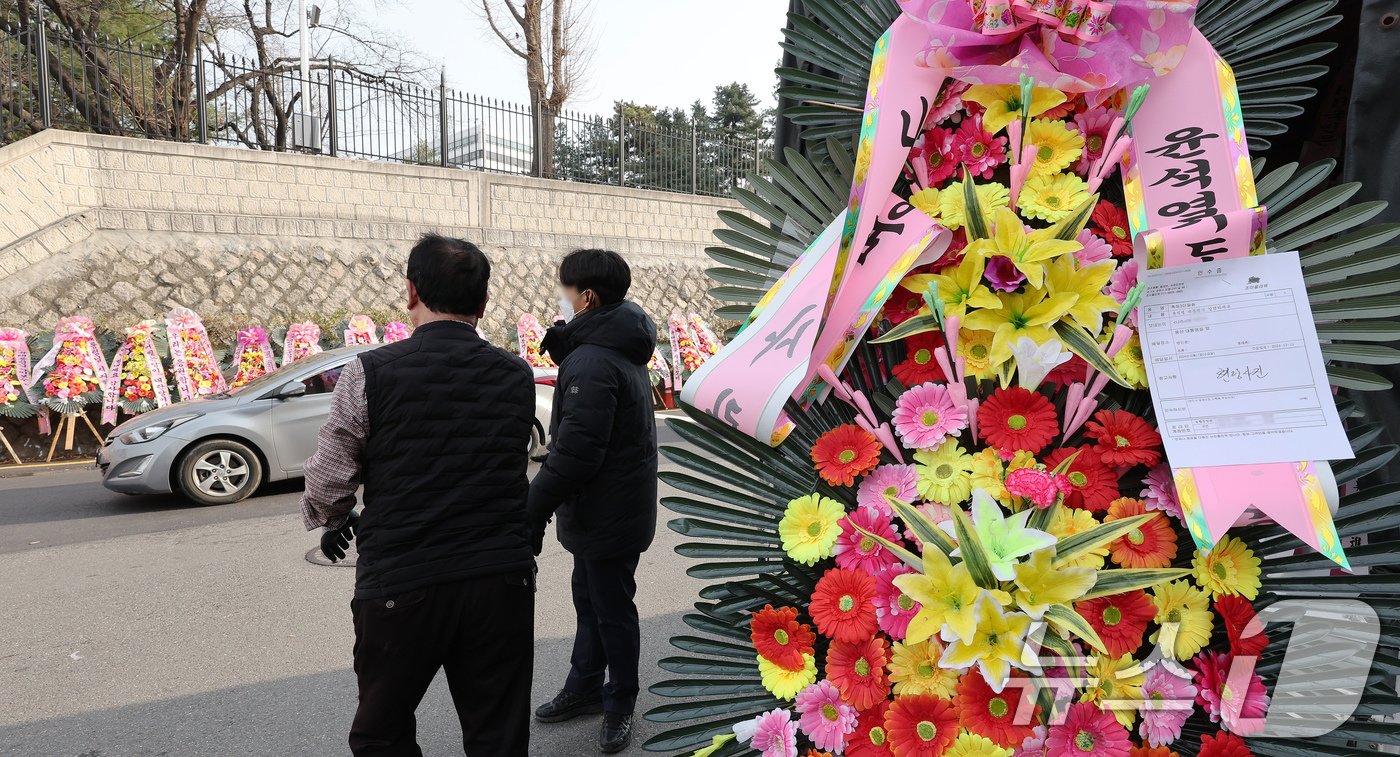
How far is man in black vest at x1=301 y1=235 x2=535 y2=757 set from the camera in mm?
2086

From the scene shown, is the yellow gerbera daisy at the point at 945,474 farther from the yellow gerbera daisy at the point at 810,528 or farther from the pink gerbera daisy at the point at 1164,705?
the pink gerbera daisy at the point at 1164,705

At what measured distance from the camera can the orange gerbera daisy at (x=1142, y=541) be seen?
1.22 meters

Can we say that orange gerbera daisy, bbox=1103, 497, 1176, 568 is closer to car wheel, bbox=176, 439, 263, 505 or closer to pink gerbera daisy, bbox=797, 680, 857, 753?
pink gerbera daisy, bbox=797, 680, 857, 753

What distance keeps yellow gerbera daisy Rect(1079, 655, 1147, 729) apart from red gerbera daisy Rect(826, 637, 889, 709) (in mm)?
276

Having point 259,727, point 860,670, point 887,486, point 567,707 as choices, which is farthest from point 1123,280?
point 259,727

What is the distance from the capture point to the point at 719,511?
1.46 metres

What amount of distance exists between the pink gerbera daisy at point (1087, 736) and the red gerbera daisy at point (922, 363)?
20.1 inches

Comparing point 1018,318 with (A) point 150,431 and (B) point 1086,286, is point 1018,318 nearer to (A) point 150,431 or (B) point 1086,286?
(B) point 1086,286

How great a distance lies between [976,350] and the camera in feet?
4.42

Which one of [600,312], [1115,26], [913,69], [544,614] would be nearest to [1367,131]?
[1115,26]

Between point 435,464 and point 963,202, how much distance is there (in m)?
1.39

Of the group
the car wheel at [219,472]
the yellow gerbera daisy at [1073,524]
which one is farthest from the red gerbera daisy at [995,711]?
the car wheel at [219,472]

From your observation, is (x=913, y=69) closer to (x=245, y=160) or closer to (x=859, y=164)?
(x=859, y=164)

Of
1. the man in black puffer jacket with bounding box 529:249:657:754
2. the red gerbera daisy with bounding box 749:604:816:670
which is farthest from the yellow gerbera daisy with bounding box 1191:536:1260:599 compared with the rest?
the man in black puffer jacket with bounding box 529:249:657:754
